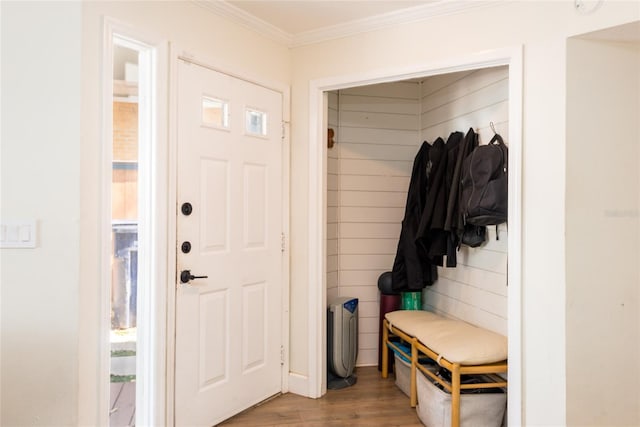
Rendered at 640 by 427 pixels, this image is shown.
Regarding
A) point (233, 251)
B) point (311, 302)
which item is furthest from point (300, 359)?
point (233, 251)

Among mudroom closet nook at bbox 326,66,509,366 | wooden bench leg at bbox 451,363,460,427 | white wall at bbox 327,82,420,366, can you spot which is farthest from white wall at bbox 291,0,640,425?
white wall at bbox 327,82,420,366

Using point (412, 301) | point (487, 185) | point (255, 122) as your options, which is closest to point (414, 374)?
point (412, 301)

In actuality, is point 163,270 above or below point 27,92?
below

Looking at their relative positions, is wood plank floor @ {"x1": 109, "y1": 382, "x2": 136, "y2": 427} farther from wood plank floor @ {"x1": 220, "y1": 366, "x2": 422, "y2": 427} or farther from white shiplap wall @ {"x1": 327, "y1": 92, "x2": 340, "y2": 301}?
white shiplap wall @ {"x1": 327, "y1": 92, "x2": 340, "y2": 301}

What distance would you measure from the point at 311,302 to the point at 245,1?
1.84 m

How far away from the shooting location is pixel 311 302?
9.50 ft

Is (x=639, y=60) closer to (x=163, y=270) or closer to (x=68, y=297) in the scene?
(x=163, y=270)

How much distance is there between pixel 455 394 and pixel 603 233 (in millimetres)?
1073

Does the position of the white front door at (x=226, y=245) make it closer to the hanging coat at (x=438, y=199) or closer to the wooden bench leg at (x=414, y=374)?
the wooden bench leg at (x=414, y=374)

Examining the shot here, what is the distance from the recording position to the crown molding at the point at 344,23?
7.84ft

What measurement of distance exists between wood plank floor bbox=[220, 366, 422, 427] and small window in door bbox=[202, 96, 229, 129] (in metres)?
1.68

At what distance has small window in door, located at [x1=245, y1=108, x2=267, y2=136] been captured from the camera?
267cm

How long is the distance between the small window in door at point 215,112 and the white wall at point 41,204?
72 centimetres

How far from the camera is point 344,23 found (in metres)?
2.71
